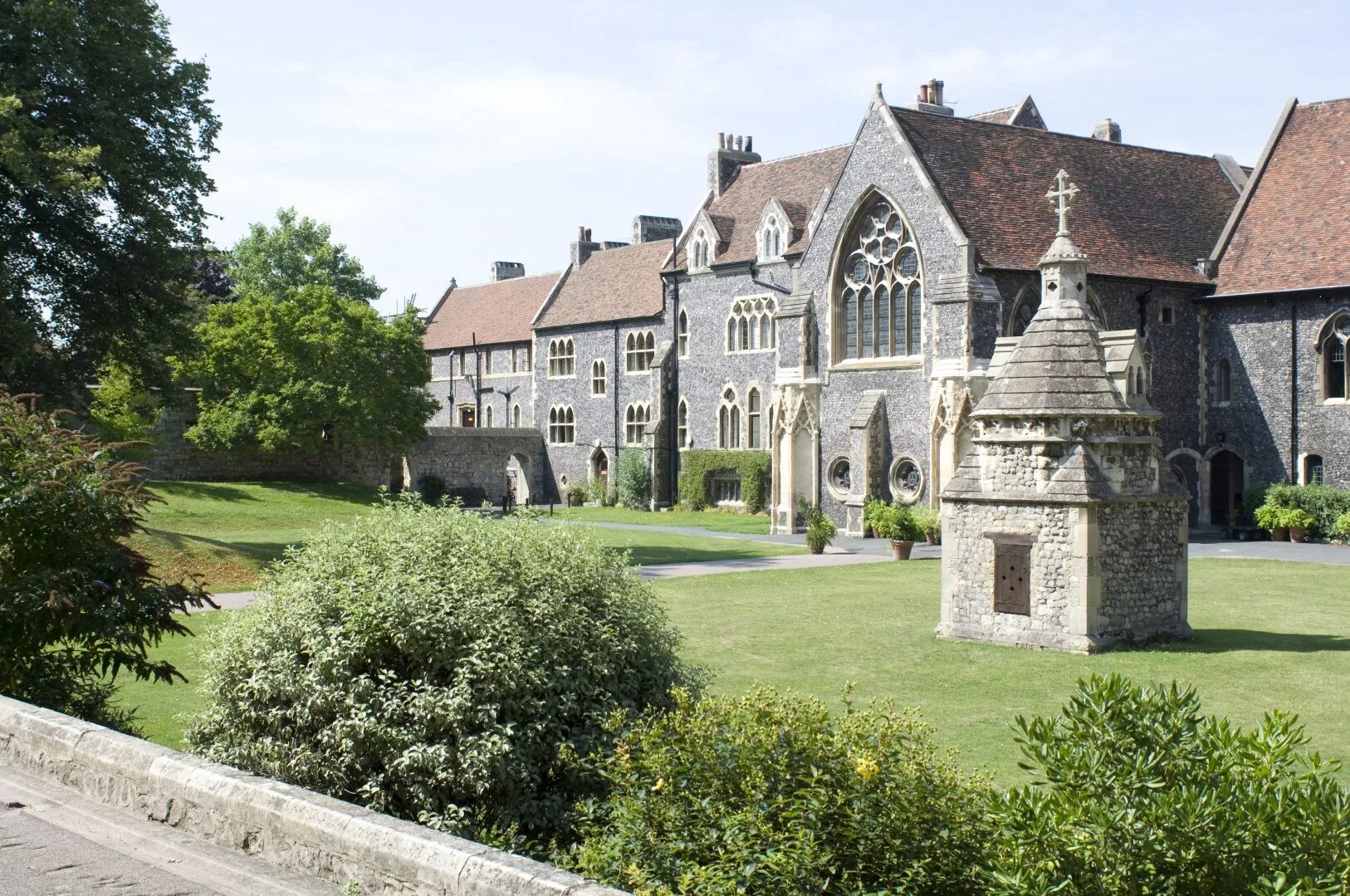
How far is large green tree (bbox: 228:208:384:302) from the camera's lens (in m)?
65.3

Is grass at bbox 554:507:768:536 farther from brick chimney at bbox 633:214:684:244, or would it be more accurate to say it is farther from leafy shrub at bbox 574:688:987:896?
leafy shrub at bbox 574:688:987:896

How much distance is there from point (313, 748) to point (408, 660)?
0.82 m

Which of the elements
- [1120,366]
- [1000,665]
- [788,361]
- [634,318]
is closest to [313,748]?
[1000,665]

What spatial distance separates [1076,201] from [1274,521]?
10722 mm

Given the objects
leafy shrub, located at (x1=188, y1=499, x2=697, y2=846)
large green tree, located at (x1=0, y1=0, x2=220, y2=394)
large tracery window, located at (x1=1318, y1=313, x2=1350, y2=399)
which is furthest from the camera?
large tracery window, located at (x1=1318, y1=313, x2=1350, y2=399)

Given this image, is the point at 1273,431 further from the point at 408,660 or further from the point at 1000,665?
the point at 408,660

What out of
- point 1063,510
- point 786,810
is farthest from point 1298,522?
point 786,810

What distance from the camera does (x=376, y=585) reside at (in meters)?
8.66

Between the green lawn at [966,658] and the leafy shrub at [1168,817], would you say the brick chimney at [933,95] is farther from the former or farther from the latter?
the leafy shrub at [1168,817]

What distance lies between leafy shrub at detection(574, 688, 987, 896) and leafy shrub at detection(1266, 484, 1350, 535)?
31421 millimetres

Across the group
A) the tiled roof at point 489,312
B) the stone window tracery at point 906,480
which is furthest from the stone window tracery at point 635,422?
the stone window tracery at point 906,480

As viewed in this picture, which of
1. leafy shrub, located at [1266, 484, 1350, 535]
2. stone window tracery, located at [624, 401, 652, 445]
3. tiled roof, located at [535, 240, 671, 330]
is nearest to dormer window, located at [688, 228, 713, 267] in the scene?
tiled roof, located at [535, 240, 671, 330]

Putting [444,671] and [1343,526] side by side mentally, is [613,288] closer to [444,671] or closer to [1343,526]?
[1343,526]

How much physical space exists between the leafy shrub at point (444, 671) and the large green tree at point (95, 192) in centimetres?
1726
